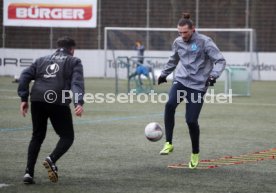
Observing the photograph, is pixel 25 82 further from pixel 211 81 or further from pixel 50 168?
pixel 211 81

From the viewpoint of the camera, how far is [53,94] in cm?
937

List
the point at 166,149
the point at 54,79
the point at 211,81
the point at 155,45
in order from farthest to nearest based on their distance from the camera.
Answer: the point at 155,45
the point at 166,149
the point at 211,81
the point at 54,79

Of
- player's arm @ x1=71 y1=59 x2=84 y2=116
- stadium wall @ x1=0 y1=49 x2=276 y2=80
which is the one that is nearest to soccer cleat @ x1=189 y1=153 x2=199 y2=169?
player's arm @ x1=71 y1=59 x2=84 y2=116

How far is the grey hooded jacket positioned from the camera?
36.6 ft

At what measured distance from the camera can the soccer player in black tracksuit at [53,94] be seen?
9273mm

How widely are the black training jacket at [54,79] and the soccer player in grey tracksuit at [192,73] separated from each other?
7.33 feet

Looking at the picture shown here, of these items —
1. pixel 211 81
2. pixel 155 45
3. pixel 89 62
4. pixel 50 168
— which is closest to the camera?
pixel 50 168

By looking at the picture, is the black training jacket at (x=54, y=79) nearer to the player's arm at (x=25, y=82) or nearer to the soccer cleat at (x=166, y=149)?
the player's arm at (x=25, y=82)

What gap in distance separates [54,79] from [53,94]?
173 millimetres

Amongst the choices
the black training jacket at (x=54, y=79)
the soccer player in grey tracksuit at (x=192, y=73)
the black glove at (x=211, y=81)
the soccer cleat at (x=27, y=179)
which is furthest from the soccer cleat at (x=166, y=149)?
the soccer cleat at (x=27, y=179)

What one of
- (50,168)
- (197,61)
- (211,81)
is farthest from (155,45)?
(50,168)

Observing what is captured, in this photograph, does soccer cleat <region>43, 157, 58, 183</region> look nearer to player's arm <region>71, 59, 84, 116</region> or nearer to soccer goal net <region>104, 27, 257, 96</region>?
player's arm <region>71, 59, 84, 116</region>

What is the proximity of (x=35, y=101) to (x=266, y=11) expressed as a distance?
32265 millimetres

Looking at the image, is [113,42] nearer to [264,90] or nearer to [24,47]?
[264,90]
